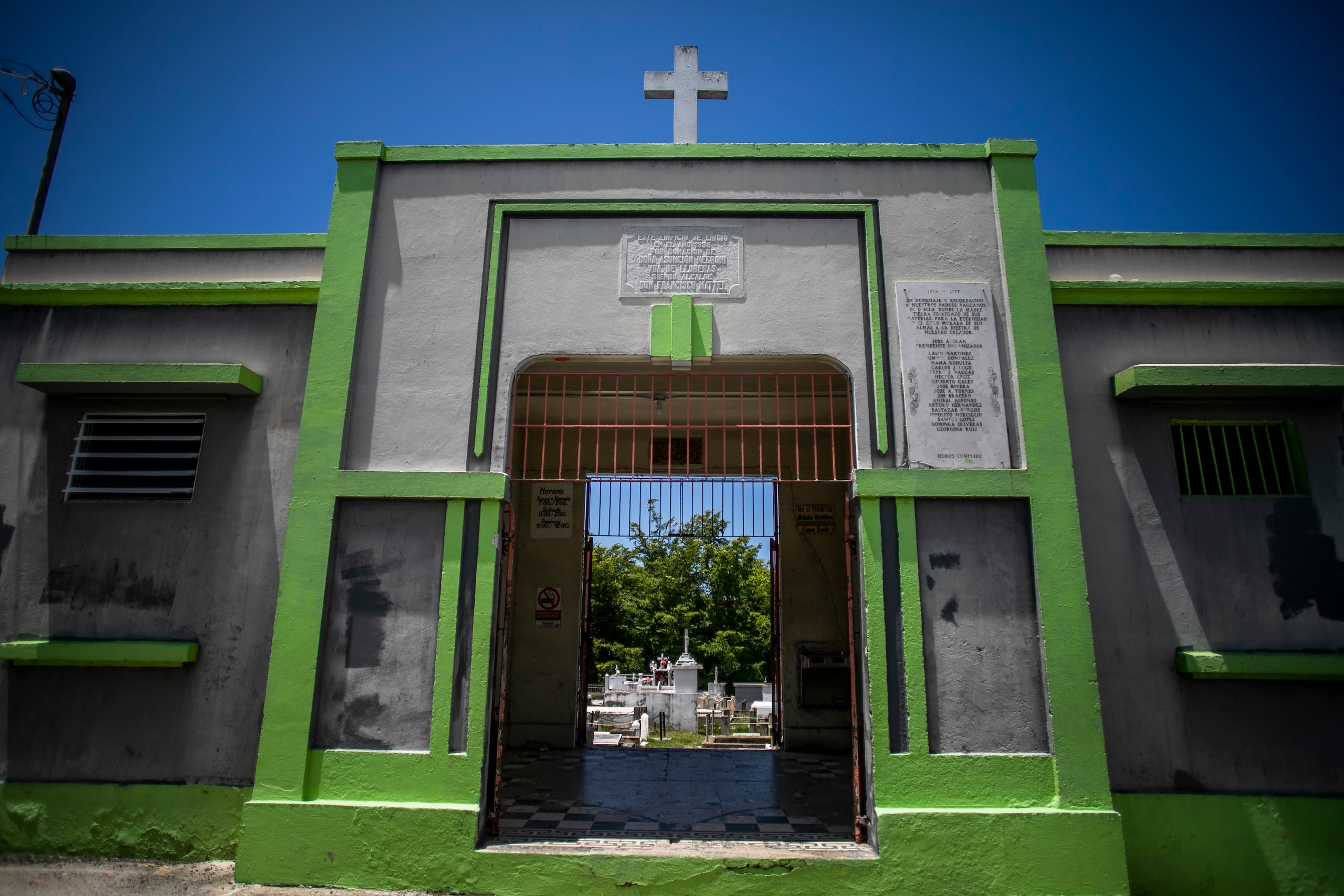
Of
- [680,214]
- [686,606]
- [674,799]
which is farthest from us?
[686,606]

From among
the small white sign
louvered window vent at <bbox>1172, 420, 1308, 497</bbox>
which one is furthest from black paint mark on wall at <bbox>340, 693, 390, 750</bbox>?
louvered window vent at <bbox>1172, 420, 1308, 497</bbox>

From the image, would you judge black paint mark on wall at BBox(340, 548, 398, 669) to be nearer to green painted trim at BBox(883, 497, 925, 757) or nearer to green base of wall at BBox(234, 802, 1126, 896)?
green base of wall at BBox(234, 802, 1126, 896)

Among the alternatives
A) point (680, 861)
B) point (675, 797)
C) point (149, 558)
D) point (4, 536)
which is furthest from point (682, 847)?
point (4, 536)

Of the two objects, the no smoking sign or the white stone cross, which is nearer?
the white stone cross

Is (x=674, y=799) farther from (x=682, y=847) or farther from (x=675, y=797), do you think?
(x=682, y=847)

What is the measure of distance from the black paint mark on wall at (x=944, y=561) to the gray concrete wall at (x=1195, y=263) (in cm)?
256

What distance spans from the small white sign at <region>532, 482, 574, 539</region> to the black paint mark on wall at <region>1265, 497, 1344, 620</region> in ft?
22.8

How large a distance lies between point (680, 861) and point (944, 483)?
3.00m

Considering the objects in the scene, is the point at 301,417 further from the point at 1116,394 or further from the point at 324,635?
the point at 1116,394

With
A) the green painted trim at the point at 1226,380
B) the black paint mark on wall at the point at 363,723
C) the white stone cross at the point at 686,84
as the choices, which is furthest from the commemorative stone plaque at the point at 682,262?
the black paint mark on wall at the point at 363,723

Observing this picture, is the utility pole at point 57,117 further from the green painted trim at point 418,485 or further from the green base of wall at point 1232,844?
the green base of wall at point 1232,844

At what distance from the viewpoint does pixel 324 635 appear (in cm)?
521

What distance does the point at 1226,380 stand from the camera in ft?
18.2

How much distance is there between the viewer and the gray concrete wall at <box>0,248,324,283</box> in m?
A: 6.26
